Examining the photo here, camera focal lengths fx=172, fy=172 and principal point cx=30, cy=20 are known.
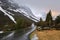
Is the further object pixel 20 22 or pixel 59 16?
pixel 20 22

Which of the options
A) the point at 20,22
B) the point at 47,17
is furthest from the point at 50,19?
the point at 20,22

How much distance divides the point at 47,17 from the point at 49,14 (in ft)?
7.89

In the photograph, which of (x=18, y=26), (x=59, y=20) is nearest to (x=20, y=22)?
(x=18, y=26)

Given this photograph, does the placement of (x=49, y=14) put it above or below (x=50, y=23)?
above

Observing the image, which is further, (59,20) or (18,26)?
(18,26)

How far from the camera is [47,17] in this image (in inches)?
4363

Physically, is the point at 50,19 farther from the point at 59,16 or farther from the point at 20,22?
the point at 20,22

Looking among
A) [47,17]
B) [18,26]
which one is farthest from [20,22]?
[47,17]

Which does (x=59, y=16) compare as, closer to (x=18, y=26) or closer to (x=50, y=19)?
(x=50, y=19)

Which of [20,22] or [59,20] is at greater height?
[20,22]

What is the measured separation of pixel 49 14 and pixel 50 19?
12.7 ft

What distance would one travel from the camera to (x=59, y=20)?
94625 mm

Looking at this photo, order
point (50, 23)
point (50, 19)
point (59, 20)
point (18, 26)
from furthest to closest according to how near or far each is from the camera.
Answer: point (18, 26), point (50, 19), point (50, 23), point (59, 20)

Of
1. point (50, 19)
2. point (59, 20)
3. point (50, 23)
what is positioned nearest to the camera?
point (59, 20)
